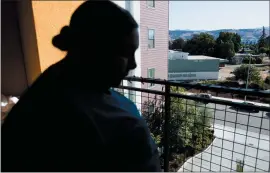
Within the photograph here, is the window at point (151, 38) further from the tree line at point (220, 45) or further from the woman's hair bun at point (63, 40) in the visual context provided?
the woman's hair bun at point (63, 40)

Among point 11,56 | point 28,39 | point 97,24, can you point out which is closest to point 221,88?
point 97,24

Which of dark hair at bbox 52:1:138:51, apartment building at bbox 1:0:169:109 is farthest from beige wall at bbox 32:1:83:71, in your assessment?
dark hair at bbox 52:1:138:51

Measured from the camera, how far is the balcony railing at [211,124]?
1.23 meters

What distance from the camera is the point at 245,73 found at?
1927mm

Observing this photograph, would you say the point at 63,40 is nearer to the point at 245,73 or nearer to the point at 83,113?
the point at 83,113

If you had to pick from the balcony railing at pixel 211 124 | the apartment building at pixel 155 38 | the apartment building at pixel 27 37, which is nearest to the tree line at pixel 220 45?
the balcony railing at pixel 211 124

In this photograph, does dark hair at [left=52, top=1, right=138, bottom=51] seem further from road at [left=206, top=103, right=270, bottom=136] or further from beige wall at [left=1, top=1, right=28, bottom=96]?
beige wall at [left=1, top=1, right=28, bottom=96]

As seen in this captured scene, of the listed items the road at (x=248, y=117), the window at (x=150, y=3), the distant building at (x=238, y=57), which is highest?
the window at (x=150, y=3)

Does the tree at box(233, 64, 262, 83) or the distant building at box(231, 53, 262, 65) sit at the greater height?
the distant building at box(231, 53, 262, 65)

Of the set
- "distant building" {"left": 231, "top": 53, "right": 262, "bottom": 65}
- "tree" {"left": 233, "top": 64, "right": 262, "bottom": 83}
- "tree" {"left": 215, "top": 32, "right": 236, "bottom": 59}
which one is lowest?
"tree" {"left": 233, "top": 64, "right": 262, "bottom": 83}

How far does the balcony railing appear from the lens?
123 centimetres

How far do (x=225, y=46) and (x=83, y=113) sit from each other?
4.87 feet

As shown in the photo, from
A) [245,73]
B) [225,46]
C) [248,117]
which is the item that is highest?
[225,46]

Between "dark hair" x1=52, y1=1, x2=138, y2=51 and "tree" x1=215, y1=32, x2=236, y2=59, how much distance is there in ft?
4.14
